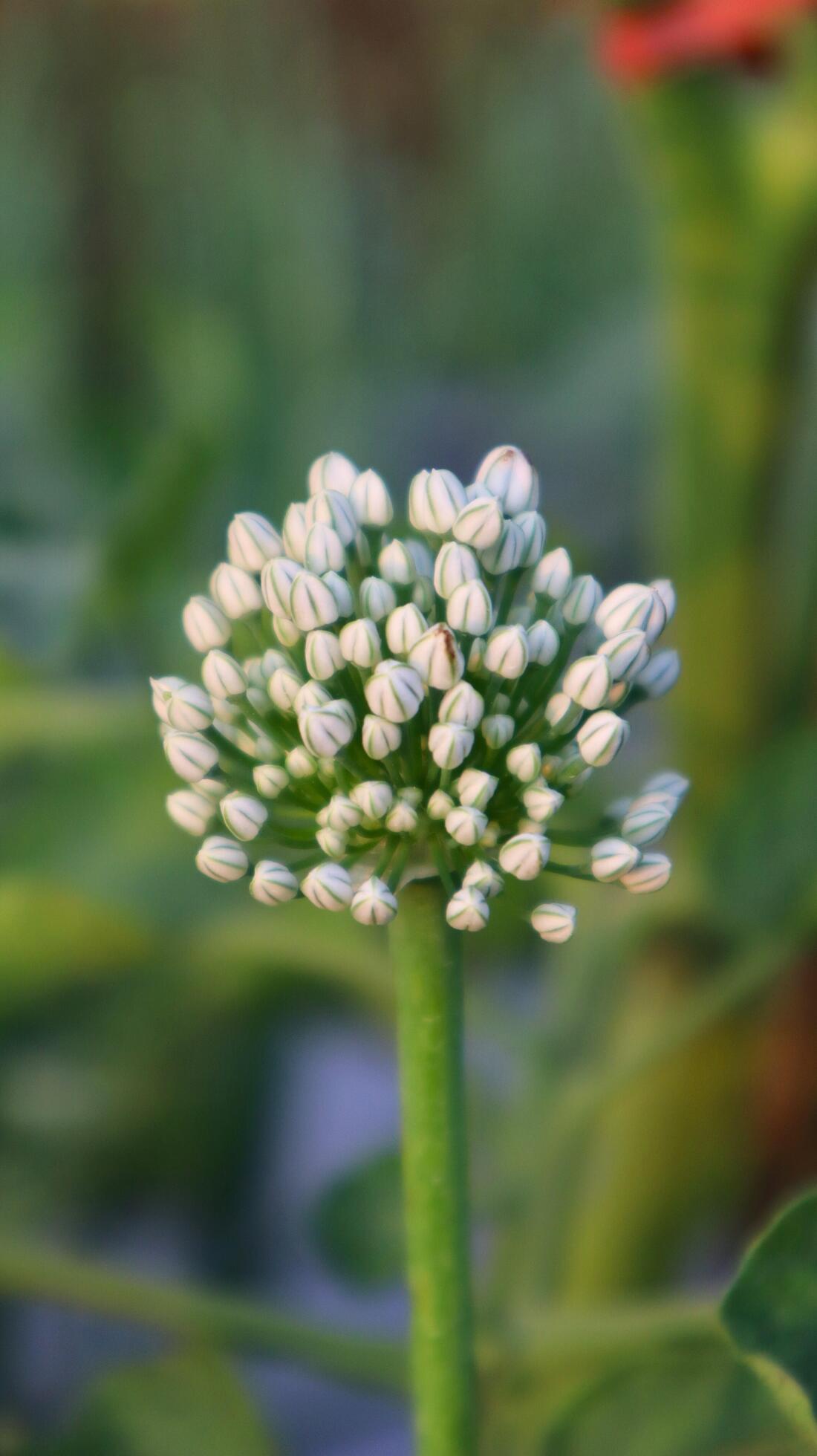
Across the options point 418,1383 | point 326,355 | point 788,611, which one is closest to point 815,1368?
point 418,1383

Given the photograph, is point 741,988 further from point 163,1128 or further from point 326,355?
point 326,355

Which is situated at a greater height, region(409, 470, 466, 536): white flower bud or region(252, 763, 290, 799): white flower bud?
region(409, 470, 466, 536): white flower bud

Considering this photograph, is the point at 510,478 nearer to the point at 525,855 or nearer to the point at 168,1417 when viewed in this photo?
the point at 525,855

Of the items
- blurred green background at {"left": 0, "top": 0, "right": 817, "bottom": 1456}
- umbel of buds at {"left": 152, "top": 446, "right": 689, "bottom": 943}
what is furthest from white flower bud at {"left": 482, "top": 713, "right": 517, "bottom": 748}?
blurred green background at {"left": 0, "top": 0, "right": 817, "bottom": 1456}

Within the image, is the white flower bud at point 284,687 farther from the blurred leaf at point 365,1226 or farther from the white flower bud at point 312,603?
the blurred leaf at point 365,1226

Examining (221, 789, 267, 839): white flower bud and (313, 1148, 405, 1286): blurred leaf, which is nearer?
(221, 789, 267, 839): white flower bud

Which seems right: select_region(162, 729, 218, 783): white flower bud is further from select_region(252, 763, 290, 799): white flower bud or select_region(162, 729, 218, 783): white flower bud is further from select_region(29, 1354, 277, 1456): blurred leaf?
select_region(29, 1354, 277, 1456): blurred leaf
